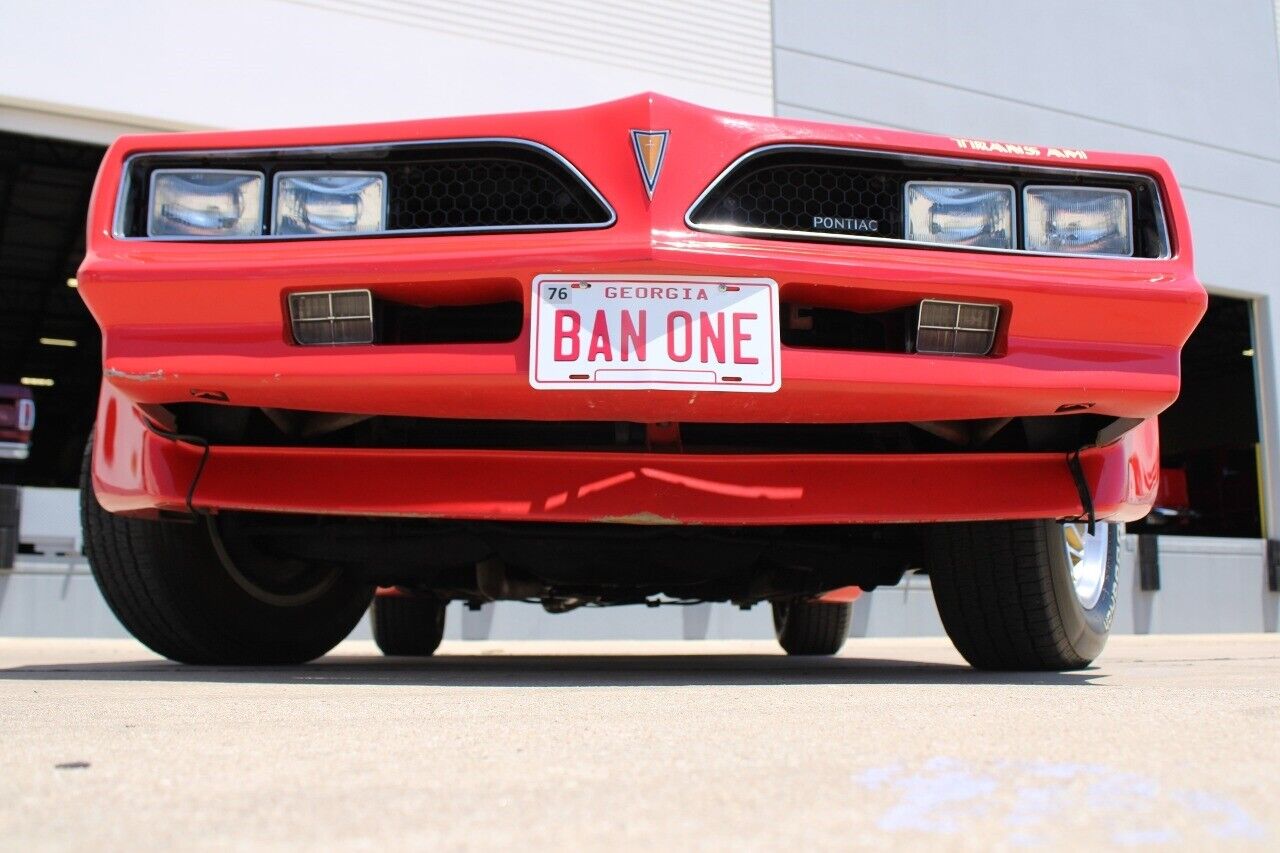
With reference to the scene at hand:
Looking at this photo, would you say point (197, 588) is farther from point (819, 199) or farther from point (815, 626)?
point (815, 626)

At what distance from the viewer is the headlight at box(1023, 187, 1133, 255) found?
92.6 inches

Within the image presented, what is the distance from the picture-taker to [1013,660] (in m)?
2.84

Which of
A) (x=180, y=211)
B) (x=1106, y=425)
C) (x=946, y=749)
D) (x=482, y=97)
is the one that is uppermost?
(x=482, y=97)

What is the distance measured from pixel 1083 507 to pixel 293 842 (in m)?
1.91

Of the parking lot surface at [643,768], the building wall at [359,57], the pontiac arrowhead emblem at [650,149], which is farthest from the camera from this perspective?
the building wall at [359,57]

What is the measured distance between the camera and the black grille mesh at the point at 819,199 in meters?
2.36

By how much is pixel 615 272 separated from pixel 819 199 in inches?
20.8

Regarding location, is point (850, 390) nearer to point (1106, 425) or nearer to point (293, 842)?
point (1106, 425)

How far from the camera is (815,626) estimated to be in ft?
16.6

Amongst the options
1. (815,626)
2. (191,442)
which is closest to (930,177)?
(191,442)

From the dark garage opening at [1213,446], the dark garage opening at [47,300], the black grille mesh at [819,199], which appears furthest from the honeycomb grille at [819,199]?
the dark garage opening at [1213,446]

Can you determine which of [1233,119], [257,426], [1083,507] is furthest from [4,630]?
[1233,119]

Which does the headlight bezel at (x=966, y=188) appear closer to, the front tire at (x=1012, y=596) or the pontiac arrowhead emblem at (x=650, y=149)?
the pontiac arrowhead emblem at (x=650, y=149)

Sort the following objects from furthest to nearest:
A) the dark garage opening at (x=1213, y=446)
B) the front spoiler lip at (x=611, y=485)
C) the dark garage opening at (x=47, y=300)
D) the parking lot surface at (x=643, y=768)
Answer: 1. the dark garage opening at (x=1213, y=446)
2. the dark garage opening at (x=47, y=300)
3. the front spoiler lip at (x=611, y=485)
4. the parking lot surface at (x=643, y=768)
